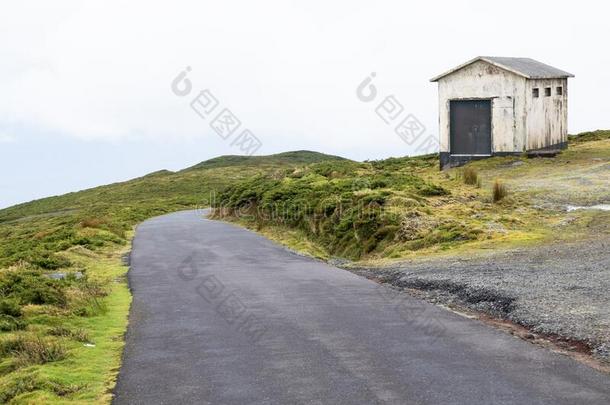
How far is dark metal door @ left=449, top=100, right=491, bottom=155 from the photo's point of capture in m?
40.7

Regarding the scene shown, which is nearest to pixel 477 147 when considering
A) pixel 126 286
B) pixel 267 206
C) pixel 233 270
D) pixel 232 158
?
pixel 267 206

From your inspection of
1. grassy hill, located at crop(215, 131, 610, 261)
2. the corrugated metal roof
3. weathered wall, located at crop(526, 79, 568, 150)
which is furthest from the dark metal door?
weathered wall, located at crop(526, 79, 568, 150)

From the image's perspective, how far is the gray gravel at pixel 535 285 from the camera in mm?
12234

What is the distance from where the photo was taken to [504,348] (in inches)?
437

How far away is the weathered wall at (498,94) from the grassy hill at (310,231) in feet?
4.77

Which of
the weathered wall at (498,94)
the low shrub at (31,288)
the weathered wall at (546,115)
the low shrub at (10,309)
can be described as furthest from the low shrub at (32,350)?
the weathered wall at (546,115)

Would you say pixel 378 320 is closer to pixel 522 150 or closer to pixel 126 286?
pixel 126 286

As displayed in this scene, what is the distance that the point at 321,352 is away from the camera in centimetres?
1108

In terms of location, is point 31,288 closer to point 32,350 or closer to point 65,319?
point 65,319

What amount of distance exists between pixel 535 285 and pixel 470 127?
27293mm

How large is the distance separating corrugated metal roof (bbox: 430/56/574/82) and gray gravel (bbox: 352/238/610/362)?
21.6 m

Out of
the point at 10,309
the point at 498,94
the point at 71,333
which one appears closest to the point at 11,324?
the point at 10,309

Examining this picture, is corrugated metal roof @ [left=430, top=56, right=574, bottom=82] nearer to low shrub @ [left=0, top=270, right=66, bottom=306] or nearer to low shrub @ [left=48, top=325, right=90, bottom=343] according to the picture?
low shrub @ [left=0, top=270, right=66, bottom=306]

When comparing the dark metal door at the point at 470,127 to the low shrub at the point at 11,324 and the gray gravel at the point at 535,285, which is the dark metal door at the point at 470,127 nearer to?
the gray gravel at the point at 535,285
